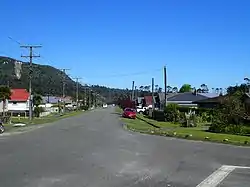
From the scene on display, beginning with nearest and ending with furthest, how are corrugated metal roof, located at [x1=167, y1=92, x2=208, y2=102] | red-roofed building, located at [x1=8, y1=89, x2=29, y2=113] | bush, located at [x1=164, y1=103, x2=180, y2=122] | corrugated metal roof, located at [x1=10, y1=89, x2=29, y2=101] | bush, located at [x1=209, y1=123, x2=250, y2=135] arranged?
bush, located at [x1=209, y1=123, x2=250, y2=135], bush, located at [x1=164, y1=103, x2=180, y2=122], corrugated metal roof, located at [x1=167, y1=92, x2=208, y2=102], red-roofed building, located at [x1=8, y1=89, x2=29, y2=113], corrugated metal roof, located at [x1=10, y1=89, x2=29, y2=101]

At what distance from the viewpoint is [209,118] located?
56.9m

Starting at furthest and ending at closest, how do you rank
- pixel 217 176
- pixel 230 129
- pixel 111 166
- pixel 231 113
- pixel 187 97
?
pixel 187 97 < pixel 231 113 < pixel 230 129 < pixel 111 166 < pixel 217 176

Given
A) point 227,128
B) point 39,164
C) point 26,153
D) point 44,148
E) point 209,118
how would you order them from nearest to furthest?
point 39,164, point 26,153, point 44,148, point 227,128, point 209,118

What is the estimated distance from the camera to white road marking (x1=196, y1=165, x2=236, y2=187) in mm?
12094

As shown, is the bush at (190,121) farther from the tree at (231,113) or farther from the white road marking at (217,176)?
the white road marking at (217,176)

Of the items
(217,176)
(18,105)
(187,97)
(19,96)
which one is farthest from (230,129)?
(18,105)

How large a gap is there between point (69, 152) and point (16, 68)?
28580 millimetres

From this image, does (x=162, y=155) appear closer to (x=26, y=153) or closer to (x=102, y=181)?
(x=26, y=153)

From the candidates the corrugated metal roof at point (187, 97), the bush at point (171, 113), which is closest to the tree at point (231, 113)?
the bush at point (171, 113)

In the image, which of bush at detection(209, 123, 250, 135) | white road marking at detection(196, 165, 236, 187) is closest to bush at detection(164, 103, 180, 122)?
bush at detection(209, 123, 250, 135)

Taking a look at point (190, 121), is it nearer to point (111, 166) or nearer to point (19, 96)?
point (111, 166)

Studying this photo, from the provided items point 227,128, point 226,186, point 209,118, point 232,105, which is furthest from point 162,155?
point 209,118

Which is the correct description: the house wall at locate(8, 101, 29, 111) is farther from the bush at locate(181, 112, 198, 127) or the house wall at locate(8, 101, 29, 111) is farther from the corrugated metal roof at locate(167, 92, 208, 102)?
the bush at locate(181, 112, 198, 127)

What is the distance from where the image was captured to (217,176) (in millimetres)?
13688
